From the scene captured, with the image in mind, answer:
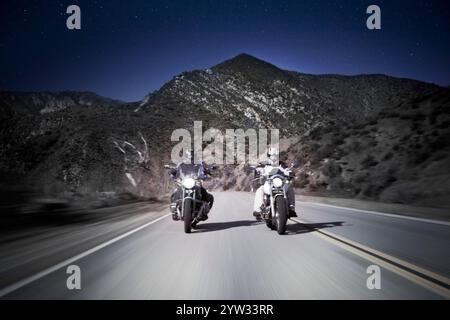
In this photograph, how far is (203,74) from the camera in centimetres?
9650

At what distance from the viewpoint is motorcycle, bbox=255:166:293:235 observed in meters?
9.80

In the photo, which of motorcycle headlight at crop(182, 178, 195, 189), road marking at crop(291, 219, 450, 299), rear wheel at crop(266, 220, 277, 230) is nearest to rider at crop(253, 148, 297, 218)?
rear wheel at crop(266, 220, 277, 230)

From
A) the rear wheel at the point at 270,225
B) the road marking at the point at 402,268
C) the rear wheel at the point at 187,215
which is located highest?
the rear wheel at the point at 187,215

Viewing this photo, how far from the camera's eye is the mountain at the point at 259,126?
25.4 m

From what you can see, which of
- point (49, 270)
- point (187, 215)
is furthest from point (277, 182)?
point (49, 270)

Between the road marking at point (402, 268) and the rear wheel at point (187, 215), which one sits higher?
the rear wheel at point (187, 215)

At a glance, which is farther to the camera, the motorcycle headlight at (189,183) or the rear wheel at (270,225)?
the rear wheel at (270,225)

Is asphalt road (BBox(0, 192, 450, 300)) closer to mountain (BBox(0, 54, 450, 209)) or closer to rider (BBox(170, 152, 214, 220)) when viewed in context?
rider (BBox(170, 152, 214, 220))

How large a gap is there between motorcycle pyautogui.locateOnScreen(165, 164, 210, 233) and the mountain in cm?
1050

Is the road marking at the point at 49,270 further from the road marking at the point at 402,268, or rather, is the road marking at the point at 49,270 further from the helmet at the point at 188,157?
the road marking at the point at 402,268

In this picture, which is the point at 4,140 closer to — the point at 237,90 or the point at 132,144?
the point at 132,144

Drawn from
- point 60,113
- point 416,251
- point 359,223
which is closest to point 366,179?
point 359,223

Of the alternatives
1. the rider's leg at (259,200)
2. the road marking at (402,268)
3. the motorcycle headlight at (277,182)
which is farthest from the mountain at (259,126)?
the road marking at (402,268)

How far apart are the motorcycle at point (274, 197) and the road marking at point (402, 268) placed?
56.5 inches
